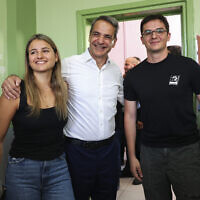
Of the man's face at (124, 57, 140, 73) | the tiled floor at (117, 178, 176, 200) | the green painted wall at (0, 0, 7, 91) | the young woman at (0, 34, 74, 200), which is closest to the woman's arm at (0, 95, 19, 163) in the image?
the young woman at (0, 34, 74, 200)

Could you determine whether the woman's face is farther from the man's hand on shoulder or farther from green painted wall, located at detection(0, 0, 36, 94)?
green painted wall, located at detection(0, 0, 36, 94)

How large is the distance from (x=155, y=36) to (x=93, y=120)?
2.33 ft

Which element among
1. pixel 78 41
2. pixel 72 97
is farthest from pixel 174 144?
pixel 78 41

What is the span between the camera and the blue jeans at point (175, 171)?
4.92 feet

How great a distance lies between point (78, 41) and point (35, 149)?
1.58 m

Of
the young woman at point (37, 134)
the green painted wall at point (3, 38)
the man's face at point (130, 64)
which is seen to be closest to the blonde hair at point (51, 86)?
the young woman at point (37, 134)

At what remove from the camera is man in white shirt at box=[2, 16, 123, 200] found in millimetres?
1657

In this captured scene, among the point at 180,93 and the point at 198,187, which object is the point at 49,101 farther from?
the point at 198,187

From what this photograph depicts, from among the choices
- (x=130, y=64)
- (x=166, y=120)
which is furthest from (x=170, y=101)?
(x=130, y=64)

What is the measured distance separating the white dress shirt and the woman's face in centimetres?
31

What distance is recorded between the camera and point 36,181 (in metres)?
1.33

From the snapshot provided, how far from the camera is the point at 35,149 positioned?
4.40ft

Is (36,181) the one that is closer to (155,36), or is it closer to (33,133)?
(33,133)

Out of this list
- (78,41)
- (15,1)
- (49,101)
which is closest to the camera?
(49,101)
